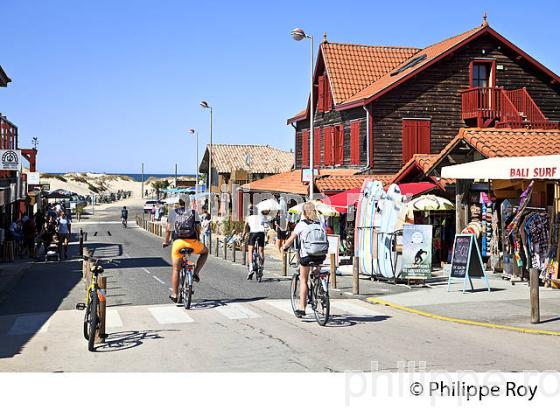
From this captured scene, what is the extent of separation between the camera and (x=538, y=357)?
9.00 metres

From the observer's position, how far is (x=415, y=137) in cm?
3231

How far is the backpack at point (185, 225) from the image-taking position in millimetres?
12969

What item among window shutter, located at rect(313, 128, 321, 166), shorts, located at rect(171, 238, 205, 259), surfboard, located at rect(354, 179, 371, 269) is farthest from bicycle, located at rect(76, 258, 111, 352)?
window shutter, located at rect(313, 128, 321, 166)

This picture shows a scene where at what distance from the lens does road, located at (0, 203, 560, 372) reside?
341 inches

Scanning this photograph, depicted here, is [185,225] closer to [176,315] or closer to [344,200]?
[176,315]

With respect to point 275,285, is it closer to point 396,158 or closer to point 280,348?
point 280,348

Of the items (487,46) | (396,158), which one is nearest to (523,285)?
(396,158)

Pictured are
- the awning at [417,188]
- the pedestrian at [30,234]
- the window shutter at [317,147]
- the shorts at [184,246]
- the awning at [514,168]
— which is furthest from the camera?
the window shutter at [317,147]

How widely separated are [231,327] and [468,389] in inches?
183

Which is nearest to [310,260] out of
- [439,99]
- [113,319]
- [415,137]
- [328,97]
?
[113,319]

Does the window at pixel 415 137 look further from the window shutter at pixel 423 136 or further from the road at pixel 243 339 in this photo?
the road at pixel 243 339

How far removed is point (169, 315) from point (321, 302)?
2.76m

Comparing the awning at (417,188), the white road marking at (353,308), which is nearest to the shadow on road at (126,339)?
the white road marking at (353,308)

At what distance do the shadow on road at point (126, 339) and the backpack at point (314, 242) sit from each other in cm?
233
